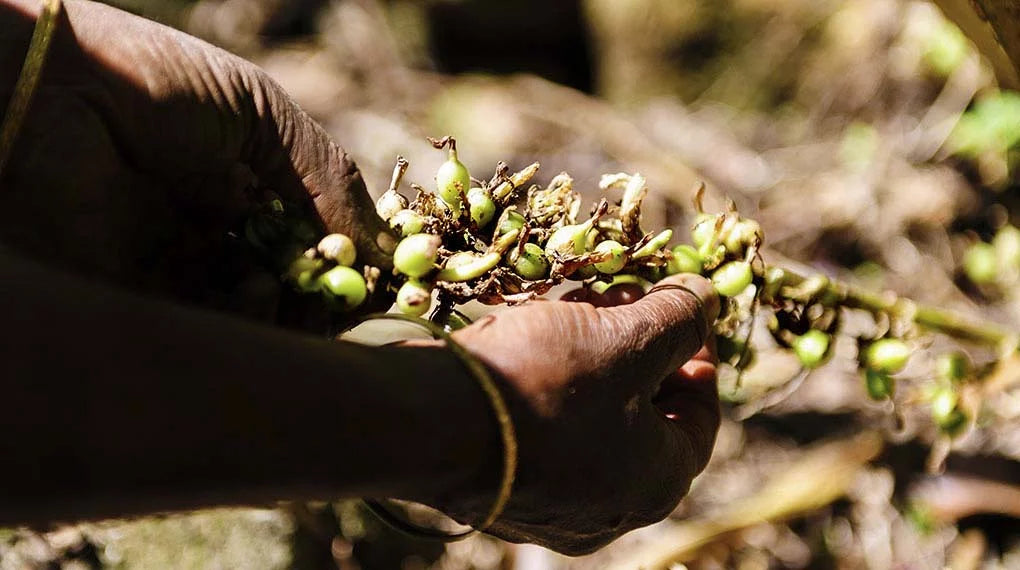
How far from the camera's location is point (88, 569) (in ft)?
11.0

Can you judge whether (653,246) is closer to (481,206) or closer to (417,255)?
(481,206)

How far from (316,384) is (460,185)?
0.76m

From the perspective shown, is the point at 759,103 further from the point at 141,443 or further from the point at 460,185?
the point at 141,443

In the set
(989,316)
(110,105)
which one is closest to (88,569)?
(110,105)

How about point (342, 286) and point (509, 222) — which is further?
point (509, 222)

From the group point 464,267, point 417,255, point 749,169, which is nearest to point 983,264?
point 749,169

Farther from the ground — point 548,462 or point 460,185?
point 460,185

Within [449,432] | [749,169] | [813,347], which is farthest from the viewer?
[749,169]

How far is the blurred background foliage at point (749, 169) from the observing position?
376 centimetres

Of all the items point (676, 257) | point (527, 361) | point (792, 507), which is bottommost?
point (792, 507)

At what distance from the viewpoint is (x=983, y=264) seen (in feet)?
14.3

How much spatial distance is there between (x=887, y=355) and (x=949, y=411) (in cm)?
53

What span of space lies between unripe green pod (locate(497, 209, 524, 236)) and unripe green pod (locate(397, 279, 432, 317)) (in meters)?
0.25

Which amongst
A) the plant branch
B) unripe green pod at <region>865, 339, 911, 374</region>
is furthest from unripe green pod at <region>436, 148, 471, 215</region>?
unripe green pod at <region>865, 339, 911, 374</region>
